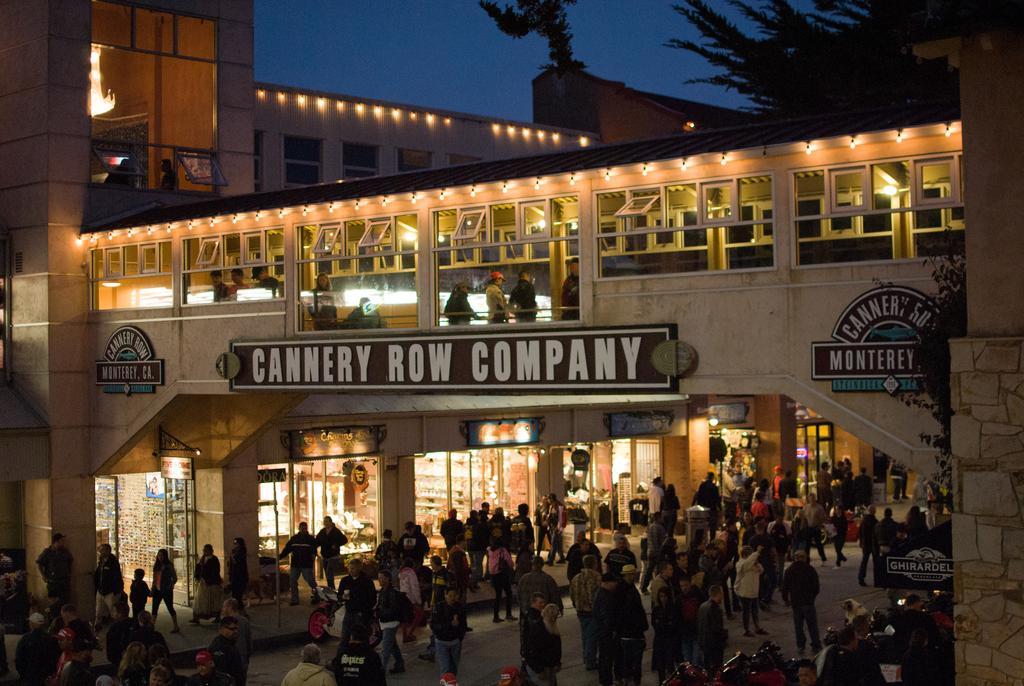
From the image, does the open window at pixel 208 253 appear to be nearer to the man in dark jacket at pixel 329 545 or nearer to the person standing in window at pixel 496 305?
the man in dark jacket at pixel 329 545

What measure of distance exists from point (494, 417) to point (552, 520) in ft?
9.30

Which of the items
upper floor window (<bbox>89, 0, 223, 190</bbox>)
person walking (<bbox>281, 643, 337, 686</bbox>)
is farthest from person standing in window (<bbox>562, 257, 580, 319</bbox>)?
upper floor window (<bbox>89, 0, 223, 190</bbox>)

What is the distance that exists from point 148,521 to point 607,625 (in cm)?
1200

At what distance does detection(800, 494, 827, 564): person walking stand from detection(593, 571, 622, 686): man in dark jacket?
8732mm

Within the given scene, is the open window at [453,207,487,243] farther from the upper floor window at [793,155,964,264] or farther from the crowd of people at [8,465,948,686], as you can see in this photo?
the crowd of people at [8,465,948,686]

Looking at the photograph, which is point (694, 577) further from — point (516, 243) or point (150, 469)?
point (150, 469)

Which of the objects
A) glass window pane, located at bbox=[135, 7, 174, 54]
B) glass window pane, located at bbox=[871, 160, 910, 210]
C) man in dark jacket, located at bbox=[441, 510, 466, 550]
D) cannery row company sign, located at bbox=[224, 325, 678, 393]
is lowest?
man in dark jacket, located at bbox=[441, 510, 466, 550]

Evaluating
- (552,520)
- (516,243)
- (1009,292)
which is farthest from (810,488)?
(1009,292)

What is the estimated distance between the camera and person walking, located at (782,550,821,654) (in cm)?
1717

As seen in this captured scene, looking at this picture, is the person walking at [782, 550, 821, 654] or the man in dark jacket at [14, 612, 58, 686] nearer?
the man in dark jacket at [14, 612, 58, 686]

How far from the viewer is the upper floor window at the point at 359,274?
690 inches

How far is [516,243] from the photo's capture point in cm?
1566

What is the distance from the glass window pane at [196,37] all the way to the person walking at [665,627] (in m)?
15.2

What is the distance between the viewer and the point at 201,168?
2519 centimetres
